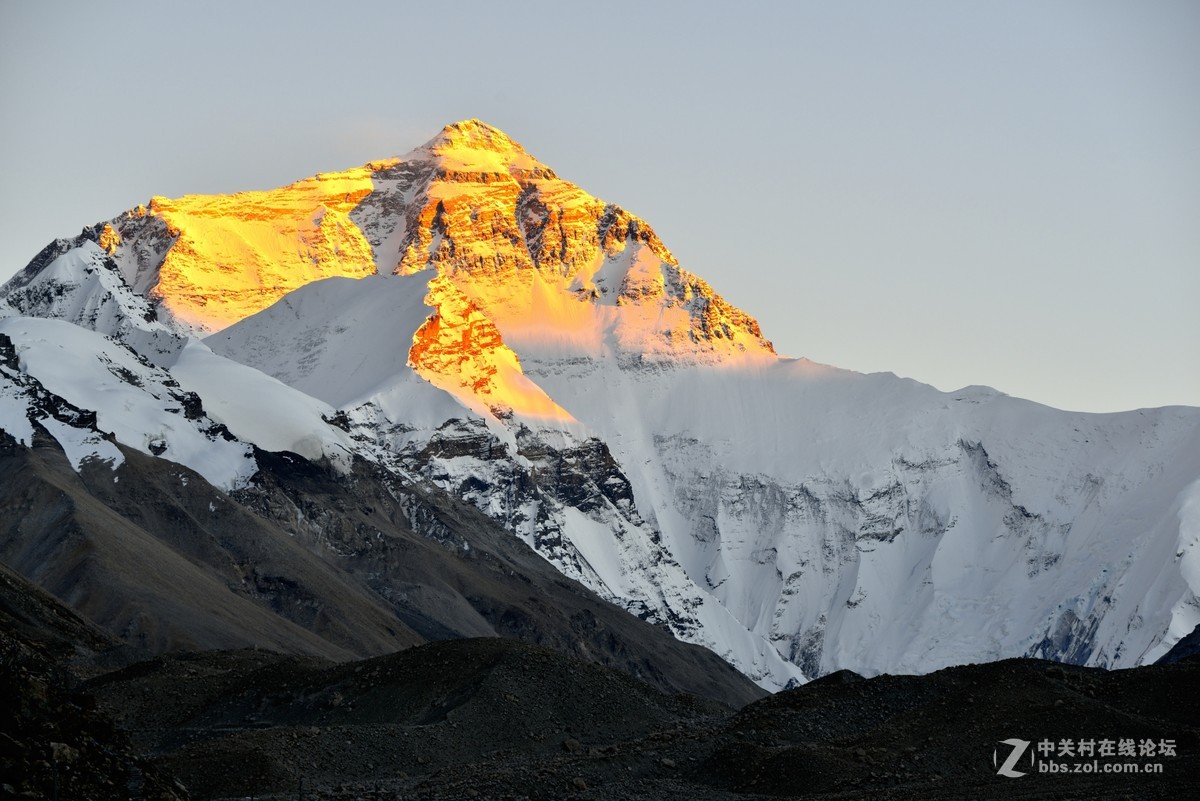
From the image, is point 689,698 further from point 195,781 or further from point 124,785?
point 124,785

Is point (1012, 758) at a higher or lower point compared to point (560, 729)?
higher

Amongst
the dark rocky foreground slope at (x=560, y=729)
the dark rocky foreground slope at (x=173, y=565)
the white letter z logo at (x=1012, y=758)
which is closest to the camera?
the dark rocky foreground slope at (x=560, y=729)

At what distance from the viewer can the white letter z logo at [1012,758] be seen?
55531 millimetres

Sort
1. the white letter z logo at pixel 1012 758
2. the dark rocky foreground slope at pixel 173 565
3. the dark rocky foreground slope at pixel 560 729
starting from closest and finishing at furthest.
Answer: the dark rocky foreground slope at pixel 560 729
the white letter z logo at pixel 1012 758
the dark rocky foreground slope at pixel 173 565

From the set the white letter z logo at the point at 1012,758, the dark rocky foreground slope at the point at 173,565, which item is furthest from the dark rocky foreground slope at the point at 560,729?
the dark rocky foreground slope at the point at 173,565

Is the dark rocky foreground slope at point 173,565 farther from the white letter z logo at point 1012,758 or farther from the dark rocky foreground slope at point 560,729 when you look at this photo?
the white letter z logo at point 1012,758

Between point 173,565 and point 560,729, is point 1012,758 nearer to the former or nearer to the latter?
point 560,729

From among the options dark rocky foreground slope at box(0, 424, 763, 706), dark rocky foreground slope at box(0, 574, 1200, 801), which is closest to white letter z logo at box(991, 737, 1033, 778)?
dark rocky foreground slope at box(0, 574, 1200, 801)

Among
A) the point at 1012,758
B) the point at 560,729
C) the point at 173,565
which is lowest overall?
the point at 560,729

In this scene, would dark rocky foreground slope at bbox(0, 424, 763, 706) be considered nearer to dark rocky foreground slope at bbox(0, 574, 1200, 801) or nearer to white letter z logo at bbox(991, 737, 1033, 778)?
dark rocky foreground slope at bbox(0, 574, 1200, 801)

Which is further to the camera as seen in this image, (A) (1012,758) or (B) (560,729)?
(B) (560,729)

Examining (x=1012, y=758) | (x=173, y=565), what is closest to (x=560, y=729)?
(x=1012, y=758)

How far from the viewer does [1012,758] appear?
5688 cm

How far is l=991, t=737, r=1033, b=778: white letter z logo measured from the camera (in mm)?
55531
